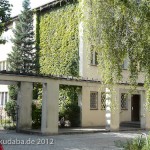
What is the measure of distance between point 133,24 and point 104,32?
0.95 metres

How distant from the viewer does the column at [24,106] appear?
20203 mm

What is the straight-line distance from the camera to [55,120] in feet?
62.5

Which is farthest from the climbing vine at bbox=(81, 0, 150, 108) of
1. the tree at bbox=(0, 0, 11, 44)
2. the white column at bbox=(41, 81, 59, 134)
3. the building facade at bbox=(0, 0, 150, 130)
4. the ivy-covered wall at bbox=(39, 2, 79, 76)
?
the ivy-covered wall at bbox=(39, 2, 79, 76)

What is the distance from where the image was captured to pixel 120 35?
10.6m

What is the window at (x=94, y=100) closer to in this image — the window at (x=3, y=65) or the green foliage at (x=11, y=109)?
the green foliage at (x=11, y=109)

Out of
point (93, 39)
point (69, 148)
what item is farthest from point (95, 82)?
point (93, 39)

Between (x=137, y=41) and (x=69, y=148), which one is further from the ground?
(x=137, y=41)

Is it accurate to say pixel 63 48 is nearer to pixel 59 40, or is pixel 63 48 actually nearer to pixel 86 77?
pixel 59 40

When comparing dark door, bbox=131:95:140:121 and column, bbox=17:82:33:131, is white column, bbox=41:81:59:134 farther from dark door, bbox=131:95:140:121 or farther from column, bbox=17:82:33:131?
dark door, bbox=131:95:140:121

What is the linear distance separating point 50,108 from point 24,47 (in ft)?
38.0

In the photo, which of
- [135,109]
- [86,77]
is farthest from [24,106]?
[135,109]

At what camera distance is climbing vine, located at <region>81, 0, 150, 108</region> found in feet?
33.4

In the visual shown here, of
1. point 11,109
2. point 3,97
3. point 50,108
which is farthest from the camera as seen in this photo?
point 3,97

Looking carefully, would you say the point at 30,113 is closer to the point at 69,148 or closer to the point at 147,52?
the point at 69,148
